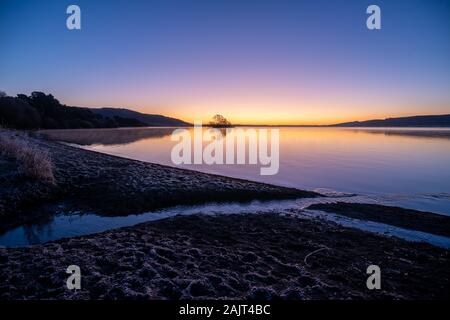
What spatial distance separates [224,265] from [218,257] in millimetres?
477

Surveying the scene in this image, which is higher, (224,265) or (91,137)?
(91,137)

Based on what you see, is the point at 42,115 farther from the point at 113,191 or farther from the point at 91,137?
the point at 113,191

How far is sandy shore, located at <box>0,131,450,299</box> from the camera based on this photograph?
575cm

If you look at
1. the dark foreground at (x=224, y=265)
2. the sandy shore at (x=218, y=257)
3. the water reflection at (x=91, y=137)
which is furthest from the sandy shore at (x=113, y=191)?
the water reflection at (x=91, y=137)

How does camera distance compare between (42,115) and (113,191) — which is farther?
(42,115)

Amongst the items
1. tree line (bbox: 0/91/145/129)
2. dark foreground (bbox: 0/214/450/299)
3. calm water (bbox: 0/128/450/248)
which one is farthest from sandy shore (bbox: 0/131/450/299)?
tree line (bbox: 0/91/145/129)

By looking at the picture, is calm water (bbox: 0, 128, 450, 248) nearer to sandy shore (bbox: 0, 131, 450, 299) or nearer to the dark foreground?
sandy shore (bbox: 0, 131, 450, 299)

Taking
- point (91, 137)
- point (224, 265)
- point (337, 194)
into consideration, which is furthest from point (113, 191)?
point (91, 137)

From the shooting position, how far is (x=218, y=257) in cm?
741

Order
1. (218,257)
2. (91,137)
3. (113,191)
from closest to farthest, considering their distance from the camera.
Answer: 1. (218,257)
2. (113,191)
3. (91,137)

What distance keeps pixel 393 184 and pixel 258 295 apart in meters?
18.1

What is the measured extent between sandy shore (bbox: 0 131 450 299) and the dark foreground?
0.08ft

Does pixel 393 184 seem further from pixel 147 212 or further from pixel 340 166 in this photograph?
pixel 147 212
